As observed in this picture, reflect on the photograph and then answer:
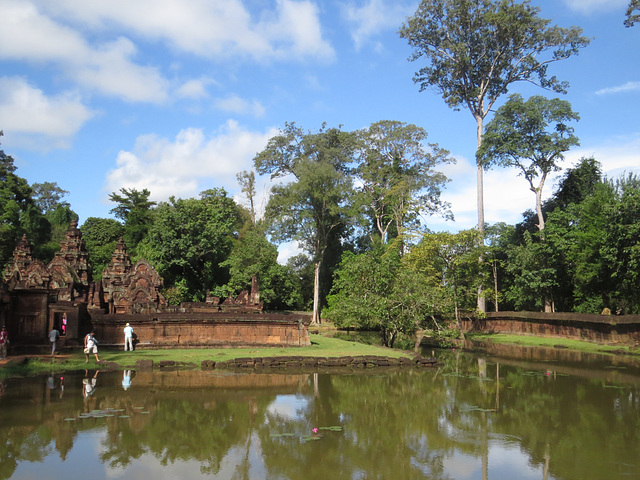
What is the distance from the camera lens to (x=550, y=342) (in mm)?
30453

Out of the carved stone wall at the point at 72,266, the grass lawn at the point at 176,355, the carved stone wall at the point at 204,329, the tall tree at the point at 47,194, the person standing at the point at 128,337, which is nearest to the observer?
the grass lawn at the point at 176,355

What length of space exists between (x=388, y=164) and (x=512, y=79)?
12857 mm

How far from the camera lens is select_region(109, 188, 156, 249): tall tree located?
55.3 meters

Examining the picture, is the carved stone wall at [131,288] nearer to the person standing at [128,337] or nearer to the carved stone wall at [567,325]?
the person standing at [128,337]

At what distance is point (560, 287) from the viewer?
37812mm

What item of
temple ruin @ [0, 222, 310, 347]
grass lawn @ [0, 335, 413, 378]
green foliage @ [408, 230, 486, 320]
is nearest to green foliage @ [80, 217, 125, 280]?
temple ruin @ [0, 222, 310, 347]

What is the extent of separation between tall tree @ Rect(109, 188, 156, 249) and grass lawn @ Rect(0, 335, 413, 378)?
36506 millimetres

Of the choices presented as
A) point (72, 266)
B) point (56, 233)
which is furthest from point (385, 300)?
point (56, 233)

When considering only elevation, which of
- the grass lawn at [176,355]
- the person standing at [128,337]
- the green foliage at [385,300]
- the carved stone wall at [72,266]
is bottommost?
the grass lawn at [176,355]

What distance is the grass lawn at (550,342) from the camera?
25669 mm

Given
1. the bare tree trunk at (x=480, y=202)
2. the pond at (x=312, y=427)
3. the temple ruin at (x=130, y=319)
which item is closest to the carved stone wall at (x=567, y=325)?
the bare tree trunk at (x=480, y=202)

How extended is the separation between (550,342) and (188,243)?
26.7 meters

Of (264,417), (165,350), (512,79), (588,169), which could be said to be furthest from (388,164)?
(264,417)

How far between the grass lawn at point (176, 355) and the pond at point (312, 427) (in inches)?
44.3
